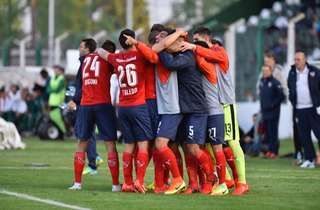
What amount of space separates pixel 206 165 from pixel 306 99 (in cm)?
625

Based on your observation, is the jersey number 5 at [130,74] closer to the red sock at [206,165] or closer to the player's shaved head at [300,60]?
the red sock at [206,165]

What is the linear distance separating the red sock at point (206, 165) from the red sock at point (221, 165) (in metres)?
0.11

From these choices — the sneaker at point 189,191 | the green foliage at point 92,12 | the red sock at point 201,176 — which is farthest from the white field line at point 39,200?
the green foliage at point 92,12

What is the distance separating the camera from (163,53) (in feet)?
54.7

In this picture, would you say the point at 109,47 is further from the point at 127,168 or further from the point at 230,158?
the point at 230,158

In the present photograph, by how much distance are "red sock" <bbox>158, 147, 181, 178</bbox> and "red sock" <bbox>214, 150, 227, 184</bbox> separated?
573 millimetres

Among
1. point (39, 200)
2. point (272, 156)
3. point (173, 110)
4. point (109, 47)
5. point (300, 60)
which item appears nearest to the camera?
point (39, 200)

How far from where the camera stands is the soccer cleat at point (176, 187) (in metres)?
16.8

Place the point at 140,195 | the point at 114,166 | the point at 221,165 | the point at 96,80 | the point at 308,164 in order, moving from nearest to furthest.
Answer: the point at 140,195 < the point at 221,165 < the point at 114,166 < the point at 96,80 < the point at 308,164

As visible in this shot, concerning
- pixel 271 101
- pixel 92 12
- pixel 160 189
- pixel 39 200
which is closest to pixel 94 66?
pixel 160 189

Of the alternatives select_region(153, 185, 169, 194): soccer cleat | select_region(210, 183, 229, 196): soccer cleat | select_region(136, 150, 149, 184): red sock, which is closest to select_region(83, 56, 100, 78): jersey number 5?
select_region(136, 150, 149, 184): red sock

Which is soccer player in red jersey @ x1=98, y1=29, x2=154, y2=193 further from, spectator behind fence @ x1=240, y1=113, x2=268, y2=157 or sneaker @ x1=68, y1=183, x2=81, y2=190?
spectator behind fence @ x1=240, y1=113, x2=268, y2=157

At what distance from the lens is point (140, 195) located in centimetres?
1661

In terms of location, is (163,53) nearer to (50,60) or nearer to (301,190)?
(301,190)
